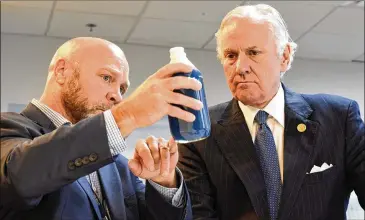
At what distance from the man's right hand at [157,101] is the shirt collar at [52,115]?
1.40 ft

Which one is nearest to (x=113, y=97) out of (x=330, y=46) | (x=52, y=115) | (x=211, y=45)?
(x=52, y=115)

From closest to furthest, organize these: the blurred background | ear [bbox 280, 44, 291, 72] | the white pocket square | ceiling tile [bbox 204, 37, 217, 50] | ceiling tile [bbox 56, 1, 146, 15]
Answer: the white pocket square, ear [bbox 280, 44, 291, 72], ceiling tile [bbox 56, 1, 146, 15], the blurred background, ceiling tile [bbox 204, 37, 217, 50]

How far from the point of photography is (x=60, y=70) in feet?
4.55

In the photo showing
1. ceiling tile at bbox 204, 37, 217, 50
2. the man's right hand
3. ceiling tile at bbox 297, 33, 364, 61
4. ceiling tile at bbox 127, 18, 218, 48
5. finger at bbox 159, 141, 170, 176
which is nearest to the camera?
the man's right hand

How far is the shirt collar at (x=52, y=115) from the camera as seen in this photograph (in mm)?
1238

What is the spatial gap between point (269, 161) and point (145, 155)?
1.32 feet

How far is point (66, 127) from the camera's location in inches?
34.3

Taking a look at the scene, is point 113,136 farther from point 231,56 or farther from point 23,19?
point 23,19

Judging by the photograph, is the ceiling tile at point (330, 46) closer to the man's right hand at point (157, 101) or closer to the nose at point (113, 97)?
the nose at point (113, 97)

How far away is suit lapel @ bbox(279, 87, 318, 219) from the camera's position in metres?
1.25

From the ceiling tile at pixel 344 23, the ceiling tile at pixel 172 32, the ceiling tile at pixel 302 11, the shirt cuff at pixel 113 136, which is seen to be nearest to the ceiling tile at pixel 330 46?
the ceiling tile at pixel 344 23

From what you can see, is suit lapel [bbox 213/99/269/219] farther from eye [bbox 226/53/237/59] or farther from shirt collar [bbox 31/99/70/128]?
shirt collar [bbox 31/99/70/128]

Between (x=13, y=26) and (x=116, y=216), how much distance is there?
11.6 ft

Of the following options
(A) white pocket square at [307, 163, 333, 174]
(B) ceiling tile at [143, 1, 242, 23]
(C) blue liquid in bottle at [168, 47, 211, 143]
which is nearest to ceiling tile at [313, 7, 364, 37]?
(B) ceiling tile at [143, 1, 242, 23]
